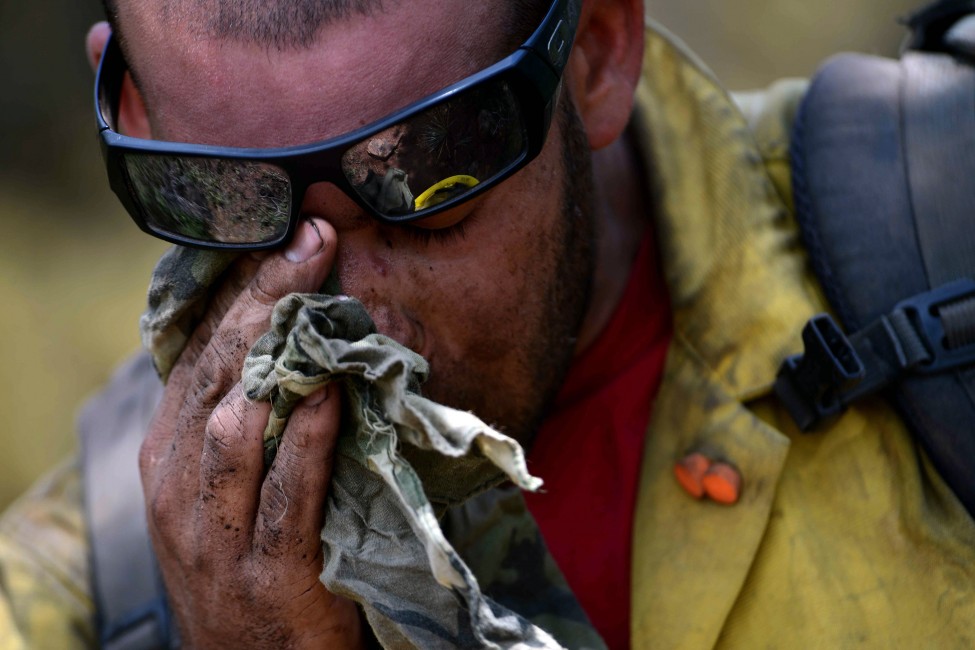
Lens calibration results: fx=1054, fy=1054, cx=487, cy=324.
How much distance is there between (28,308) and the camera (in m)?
4.62

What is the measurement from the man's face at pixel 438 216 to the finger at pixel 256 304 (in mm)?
49

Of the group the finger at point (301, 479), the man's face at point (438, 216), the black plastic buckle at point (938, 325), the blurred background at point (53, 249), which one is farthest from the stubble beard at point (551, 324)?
the blurred background at point (53, 249)

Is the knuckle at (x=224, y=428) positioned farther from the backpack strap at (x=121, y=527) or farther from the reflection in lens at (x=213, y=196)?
the backpack strap at (x=121, y=527)

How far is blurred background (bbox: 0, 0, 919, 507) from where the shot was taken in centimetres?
457

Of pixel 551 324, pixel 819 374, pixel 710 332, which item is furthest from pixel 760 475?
pixel 551 324

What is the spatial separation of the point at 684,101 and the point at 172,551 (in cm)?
140

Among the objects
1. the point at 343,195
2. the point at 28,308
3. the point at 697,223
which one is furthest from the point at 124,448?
the point at 28,308

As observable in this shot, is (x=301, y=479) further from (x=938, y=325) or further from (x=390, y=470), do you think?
(x=938, y=325)

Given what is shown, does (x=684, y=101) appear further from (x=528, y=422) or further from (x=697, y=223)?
(x=528, y=422)

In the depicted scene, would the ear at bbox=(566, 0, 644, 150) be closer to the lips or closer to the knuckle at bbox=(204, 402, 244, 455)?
the lips

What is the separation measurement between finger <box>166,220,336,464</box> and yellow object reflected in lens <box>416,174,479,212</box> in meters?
0.15

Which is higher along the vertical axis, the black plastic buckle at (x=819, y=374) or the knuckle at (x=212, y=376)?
the knuckle at (x=212, y=376)

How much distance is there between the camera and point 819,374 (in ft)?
6.00

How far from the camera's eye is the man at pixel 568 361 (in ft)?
5.28
